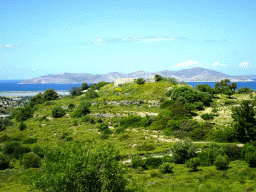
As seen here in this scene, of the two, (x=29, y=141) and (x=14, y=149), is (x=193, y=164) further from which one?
(x=29, y=141)

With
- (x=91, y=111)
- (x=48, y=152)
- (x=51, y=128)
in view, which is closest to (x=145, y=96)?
(x=91, y=111)

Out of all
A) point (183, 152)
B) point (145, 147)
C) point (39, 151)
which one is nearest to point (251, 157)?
point (183, 152)

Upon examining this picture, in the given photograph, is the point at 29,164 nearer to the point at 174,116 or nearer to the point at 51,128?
the point at 51,128

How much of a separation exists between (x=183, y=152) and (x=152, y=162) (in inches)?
158

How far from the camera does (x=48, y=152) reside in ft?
49.4

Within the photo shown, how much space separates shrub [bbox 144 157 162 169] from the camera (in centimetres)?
2573

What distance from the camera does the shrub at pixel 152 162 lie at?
25.7 metres

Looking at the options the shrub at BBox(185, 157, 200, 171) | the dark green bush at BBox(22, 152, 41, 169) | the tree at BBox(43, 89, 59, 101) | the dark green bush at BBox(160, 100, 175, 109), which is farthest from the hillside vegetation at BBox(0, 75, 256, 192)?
the tree at BBox(43, 89, 59, 101)

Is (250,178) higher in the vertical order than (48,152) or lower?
lower

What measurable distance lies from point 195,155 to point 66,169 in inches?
735

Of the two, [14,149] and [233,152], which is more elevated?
[233,152]

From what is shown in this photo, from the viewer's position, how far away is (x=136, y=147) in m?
31.7

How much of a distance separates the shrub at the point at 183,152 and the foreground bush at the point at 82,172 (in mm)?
13455

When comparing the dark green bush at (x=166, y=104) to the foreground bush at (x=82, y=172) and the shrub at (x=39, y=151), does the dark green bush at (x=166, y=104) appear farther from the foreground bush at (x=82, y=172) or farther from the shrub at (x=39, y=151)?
the foreground bush at (x=82, y=172)
